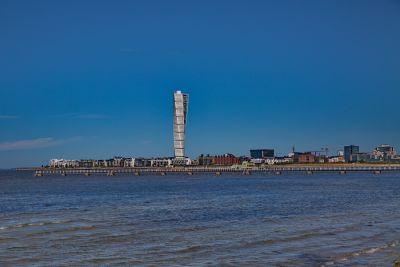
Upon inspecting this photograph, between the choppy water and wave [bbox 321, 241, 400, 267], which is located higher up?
the choppy water

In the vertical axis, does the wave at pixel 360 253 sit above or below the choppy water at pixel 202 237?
below

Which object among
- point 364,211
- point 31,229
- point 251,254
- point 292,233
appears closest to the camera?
point 251,254

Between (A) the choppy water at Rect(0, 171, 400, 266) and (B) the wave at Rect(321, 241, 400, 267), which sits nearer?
(B) the wave at Rect(321, 241, 400, 267)

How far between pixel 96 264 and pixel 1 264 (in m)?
3.48

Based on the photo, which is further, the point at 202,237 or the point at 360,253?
the point at 202,237

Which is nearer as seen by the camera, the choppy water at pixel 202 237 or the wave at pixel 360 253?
the wave at pixel 360 253

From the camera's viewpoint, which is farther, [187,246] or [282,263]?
[187,246]

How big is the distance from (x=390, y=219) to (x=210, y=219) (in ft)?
36.1

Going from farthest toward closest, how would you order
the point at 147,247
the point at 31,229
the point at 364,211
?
1. the point at 364,211
2. the point at 31,229
3. the point at 147,247

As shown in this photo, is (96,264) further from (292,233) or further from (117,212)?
(117,212)

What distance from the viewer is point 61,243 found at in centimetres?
2545

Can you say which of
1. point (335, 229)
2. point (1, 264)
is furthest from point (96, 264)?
point (335, 229)

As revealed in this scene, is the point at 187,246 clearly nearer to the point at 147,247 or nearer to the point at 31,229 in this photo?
the point at 147,247

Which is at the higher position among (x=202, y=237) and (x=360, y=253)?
(x=202, y=237)
